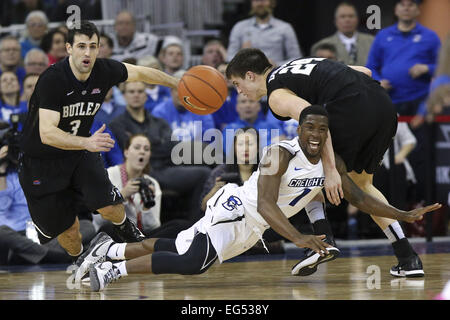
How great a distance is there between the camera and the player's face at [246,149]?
8.70m

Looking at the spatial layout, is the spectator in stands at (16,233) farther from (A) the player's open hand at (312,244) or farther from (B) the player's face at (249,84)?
(A) the player's open hand at (312,244)

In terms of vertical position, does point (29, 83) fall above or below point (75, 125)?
above

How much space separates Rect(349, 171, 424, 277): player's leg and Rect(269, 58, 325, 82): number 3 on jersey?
3.04 ft

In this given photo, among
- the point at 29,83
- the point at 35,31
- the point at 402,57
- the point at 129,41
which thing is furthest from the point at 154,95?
the point at 402,57

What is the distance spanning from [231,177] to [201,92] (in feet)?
6.41

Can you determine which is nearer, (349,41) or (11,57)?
(11,57)

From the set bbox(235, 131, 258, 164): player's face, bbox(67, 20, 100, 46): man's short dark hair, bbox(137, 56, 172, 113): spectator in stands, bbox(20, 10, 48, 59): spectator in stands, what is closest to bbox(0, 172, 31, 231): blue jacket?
bbox(235, 131, 258, 164): player's face

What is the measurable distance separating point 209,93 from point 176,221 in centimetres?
202

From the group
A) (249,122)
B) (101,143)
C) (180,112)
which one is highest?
(101,143)

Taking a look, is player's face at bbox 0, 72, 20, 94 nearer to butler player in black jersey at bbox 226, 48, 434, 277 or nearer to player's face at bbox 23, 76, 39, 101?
player's face at bbox 23, 76, 39, 101

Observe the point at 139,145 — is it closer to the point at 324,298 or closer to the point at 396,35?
the point at 396,35

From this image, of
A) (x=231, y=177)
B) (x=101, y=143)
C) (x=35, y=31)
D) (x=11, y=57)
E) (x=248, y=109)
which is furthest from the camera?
(x=35, y=31)

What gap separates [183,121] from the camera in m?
10.3

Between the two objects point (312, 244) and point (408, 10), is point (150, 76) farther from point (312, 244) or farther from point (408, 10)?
point (408, 10)
